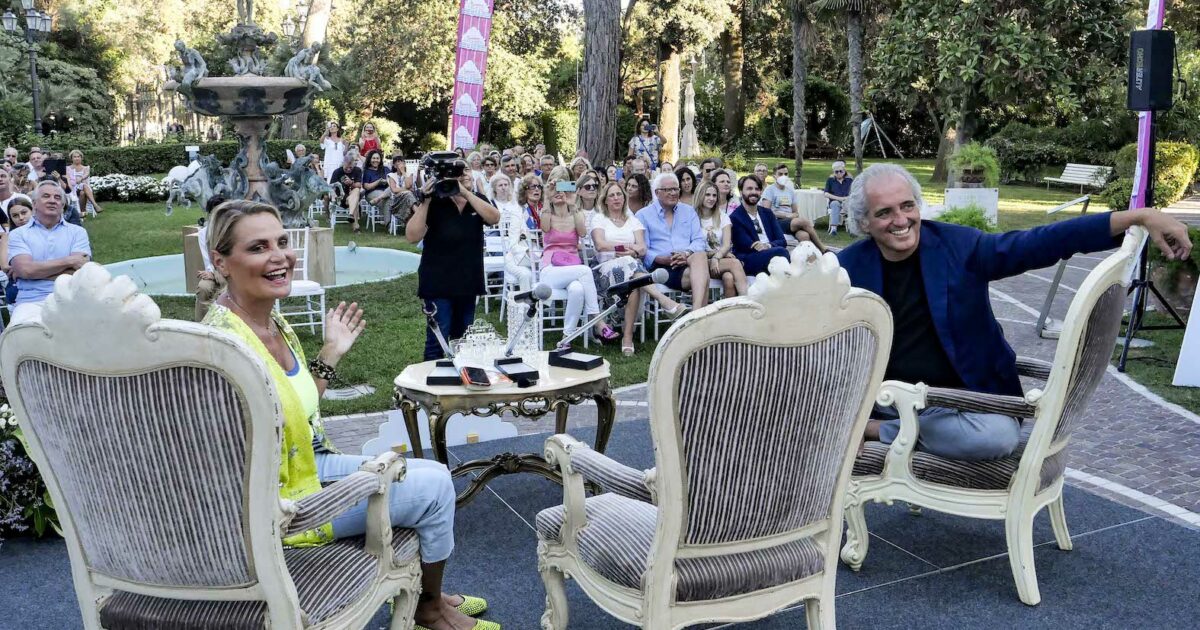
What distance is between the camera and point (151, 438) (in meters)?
2.15

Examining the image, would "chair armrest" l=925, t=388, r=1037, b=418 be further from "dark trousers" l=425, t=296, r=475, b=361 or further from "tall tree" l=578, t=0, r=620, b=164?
"tall tree" l=578, t=0, r=620, b=164

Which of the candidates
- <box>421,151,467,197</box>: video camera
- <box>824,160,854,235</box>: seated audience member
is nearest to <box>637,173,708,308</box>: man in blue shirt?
<box>421,151,467,197</box>: video camera

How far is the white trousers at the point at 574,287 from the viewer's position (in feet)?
26.7

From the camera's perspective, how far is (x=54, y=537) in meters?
4.16

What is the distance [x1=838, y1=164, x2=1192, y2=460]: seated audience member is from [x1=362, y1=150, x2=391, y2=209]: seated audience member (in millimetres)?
13985

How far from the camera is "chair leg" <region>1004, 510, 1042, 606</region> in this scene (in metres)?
3.35

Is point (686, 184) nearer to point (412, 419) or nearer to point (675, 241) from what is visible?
point (675, 241)

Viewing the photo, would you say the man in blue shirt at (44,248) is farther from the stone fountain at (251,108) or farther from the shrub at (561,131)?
the shrub at (561,131)

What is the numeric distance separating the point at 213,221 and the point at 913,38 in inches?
765

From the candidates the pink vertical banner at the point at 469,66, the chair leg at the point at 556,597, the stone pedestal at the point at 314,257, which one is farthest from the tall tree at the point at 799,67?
the chair leg at the point at 556,597

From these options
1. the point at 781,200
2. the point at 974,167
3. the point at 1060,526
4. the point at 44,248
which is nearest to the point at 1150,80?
the point at 1060,526

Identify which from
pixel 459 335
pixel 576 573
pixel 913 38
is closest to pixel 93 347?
pixel 576 573

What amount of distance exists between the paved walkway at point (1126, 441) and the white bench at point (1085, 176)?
15.9 m

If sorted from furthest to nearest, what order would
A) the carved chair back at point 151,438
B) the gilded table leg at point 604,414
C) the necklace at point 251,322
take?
the gilded table leg at point 604,414, the necklace at point 251,322, the carved chair back at point 151,438
